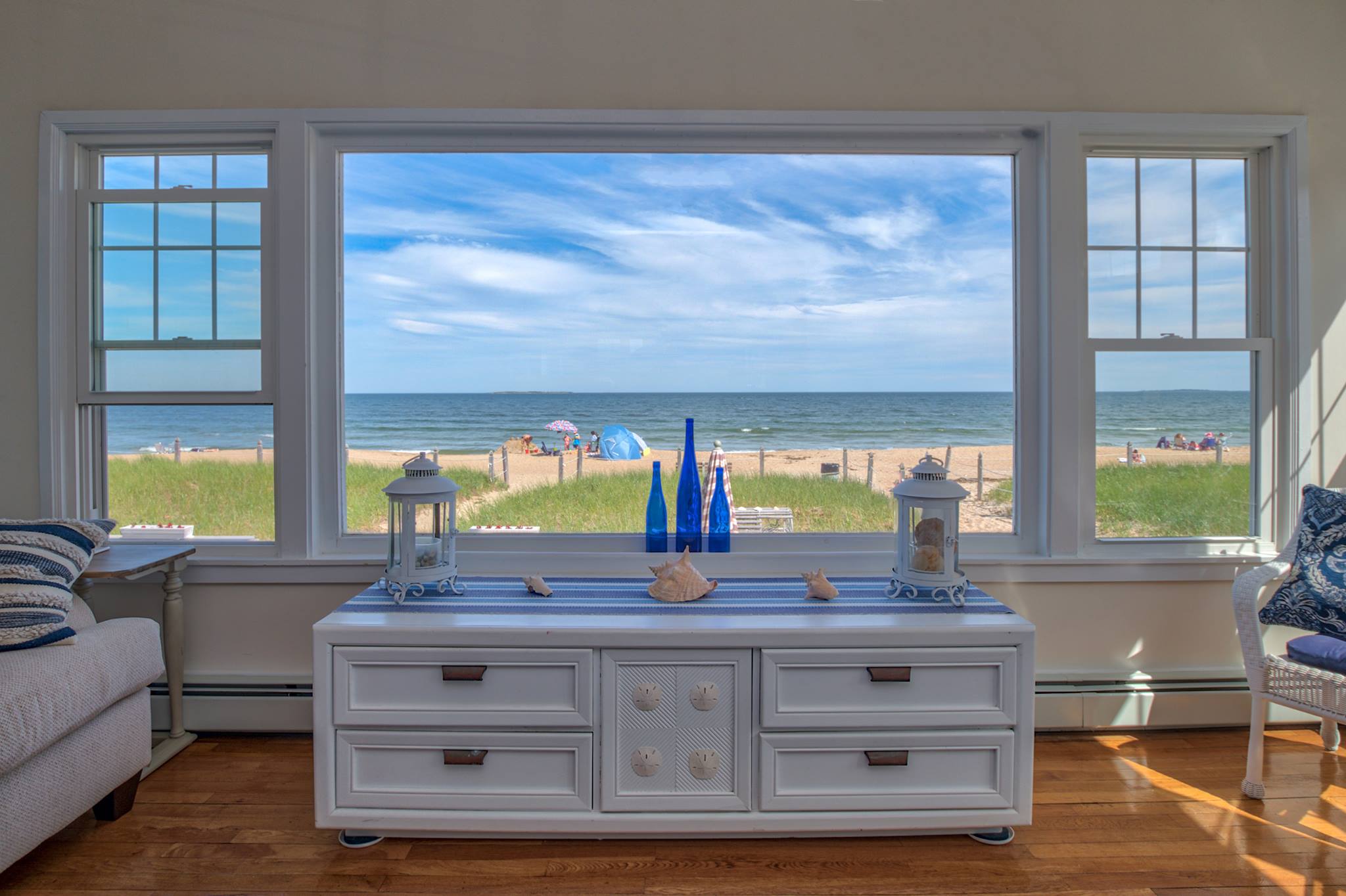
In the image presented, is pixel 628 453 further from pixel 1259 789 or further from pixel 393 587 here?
pixel 1259 789

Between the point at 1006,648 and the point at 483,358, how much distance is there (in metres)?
2.01

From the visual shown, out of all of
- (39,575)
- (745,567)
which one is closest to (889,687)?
(745,567)

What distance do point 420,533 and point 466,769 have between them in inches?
28.3

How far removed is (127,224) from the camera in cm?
260

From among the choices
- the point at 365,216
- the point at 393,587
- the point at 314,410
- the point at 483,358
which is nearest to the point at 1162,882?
the point at 393,587

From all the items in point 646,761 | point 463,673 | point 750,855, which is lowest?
point 750,855

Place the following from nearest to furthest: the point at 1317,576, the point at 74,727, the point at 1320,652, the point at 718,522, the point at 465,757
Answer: the point at 74,727, the point at 465,757, the point at 1320,652, the point at 1317,576, the point at 718,522

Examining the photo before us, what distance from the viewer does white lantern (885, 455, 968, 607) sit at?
216 cm

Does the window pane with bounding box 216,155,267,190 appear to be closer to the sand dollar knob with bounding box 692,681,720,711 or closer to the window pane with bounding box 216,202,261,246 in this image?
the window pane with bounding box 216,202,261,246

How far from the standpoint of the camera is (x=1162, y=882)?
178 centimetres

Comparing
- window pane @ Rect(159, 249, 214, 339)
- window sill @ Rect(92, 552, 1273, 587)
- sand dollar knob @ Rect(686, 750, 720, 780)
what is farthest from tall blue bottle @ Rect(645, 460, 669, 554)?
window pane @ Rect(159, 249, 214, 339)

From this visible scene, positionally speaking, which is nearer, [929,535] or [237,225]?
[929,535]

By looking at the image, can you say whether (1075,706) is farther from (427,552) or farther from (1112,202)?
(427,552)

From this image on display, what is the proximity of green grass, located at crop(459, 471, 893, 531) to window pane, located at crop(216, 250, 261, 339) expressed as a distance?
3.49ft
